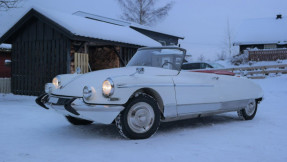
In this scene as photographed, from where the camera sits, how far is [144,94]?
449cm

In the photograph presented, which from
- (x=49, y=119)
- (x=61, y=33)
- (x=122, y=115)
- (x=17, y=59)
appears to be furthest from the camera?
(x=17, y=59)

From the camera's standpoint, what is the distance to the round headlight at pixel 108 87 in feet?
13.5

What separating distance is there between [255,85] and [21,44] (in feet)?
36.8

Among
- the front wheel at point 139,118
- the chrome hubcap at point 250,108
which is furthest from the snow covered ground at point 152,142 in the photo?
the chrome hubcap at point 250,108

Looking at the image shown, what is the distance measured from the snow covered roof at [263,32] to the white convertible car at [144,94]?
3162 centimetres

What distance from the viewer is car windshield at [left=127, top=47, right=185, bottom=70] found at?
5328 millimetres

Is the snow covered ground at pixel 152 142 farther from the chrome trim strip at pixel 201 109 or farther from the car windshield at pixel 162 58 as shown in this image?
the car windshield at pixel 162 58

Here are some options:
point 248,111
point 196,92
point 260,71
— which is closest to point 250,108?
point 248,111

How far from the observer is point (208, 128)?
5449mm

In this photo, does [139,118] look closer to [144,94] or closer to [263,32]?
[144,94]

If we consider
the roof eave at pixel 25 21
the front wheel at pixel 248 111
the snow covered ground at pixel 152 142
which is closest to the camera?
→ the snow covered ground at pixel 152 142

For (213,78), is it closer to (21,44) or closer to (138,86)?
(138,86)

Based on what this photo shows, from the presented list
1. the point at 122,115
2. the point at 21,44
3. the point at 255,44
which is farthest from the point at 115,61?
the point at 255,44

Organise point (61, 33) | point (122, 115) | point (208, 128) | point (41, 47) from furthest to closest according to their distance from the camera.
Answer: point (41, 47) < point (61, 33) < point (208, 128) < point (122, 115)
